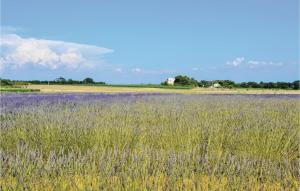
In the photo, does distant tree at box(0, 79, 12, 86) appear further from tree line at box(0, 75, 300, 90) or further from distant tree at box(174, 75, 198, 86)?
distant tree at box(174, 75, 198, 86)

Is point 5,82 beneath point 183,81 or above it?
beneath

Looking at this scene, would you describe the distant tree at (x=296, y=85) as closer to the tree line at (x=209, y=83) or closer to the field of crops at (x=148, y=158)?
the tree line at (x=209, y=83)

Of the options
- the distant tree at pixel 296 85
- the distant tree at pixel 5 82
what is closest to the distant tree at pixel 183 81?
the distant tree at pixel 296 85

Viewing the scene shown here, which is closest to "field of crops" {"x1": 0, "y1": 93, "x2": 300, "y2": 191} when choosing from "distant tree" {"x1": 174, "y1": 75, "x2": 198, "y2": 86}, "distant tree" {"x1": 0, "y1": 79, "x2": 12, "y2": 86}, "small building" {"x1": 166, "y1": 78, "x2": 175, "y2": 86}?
"distant tree" {"x1": 0, "y1": 79, "x2": 12, "y2": 86}

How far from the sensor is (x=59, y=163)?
2.96m

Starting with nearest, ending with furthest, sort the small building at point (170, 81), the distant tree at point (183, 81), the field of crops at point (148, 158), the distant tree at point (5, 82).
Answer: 1. the field of crops at point (148, 158)
2. the distant tree at point (5, 82)
3. the small building at point (170, 81)
4. the distant tree at point (183, 81)

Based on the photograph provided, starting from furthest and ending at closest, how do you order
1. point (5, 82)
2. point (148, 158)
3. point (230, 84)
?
point (230, 84)
point (5, 82)
point (148, 158)

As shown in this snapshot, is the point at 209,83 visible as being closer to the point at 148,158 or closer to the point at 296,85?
the point at 296,85

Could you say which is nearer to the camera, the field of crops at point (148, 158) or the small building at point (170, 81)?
the field of crops at point (148, 158)

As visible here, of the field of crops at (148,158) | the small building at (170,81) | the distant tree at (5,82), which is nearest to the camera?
the field of crops at (148,158)

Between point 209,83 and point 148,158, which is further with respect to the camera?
point 209,83

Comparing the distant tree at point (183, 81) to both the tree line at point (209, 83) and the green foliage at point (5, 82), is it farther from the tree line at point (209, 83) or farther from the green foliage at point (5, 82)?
the green foliage at point (5, 82)

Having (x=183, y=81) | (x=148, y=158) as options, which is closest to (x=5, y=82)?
(x=183, y=81)

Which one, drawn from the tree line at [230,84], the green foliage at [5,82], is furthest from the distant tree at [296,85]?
the green foliage at [5,82]
